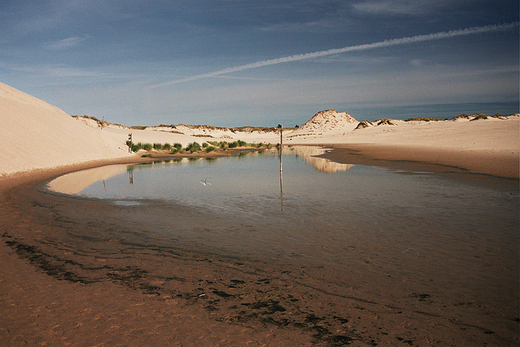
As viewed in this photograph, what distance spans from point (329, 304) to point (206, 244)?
3.20m

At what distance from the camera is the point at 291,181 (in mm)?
15766

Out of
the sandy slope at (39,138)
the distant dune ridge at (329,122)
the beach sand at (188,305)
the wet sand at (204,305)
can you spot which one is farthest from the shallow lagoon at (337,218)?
the distant dune ridge at (329,122)

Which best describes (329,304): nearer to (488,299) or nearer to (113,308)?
(488,299)

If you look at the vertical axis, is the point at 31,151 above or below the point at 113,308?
above

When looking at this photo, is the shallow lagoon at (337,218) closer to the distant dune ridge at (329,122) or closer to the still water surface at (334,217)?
the still water surface at (334,217)

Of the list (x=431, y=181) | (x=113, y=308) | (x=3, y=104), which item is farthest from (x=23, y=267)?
(x=3, y=104)

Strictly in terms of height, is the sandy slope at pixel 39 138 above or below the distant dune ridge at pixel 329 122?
below

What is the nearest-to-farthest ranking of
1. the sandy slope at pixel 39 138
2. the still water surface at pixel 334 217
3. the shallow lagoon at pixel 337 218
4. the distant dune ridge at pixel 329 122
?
1. the shallow lagoon at pixel 337 218
2. the still water surface at pixel 334 217
3. the sandy slope at pixel 39 138
4. the distant dune ridge at pixel 329 122

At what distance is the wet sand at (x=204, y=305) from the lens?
11.8 feet

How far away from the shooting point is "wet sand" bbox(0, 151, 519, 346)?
3.59 m

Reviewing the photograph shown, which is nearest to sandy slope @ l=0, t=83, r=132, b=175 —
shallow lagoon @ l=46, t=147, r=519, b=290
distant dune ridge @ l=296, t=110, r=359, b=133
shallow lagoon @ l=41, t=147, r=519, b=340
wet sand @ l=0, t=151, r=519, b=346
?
shallow lagoon @ l=46, t=147, r=519, b=290

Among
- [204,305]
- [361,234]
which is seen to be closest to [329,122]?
[361,234]

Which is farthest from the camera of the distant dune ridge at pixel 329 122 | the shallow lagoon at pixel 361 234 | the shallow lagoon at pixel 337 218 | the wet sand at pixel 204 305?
the distant dune ridge at pixel 329 122

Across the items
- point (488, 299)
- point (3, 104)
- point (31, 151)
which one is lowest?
point (488, 299)
